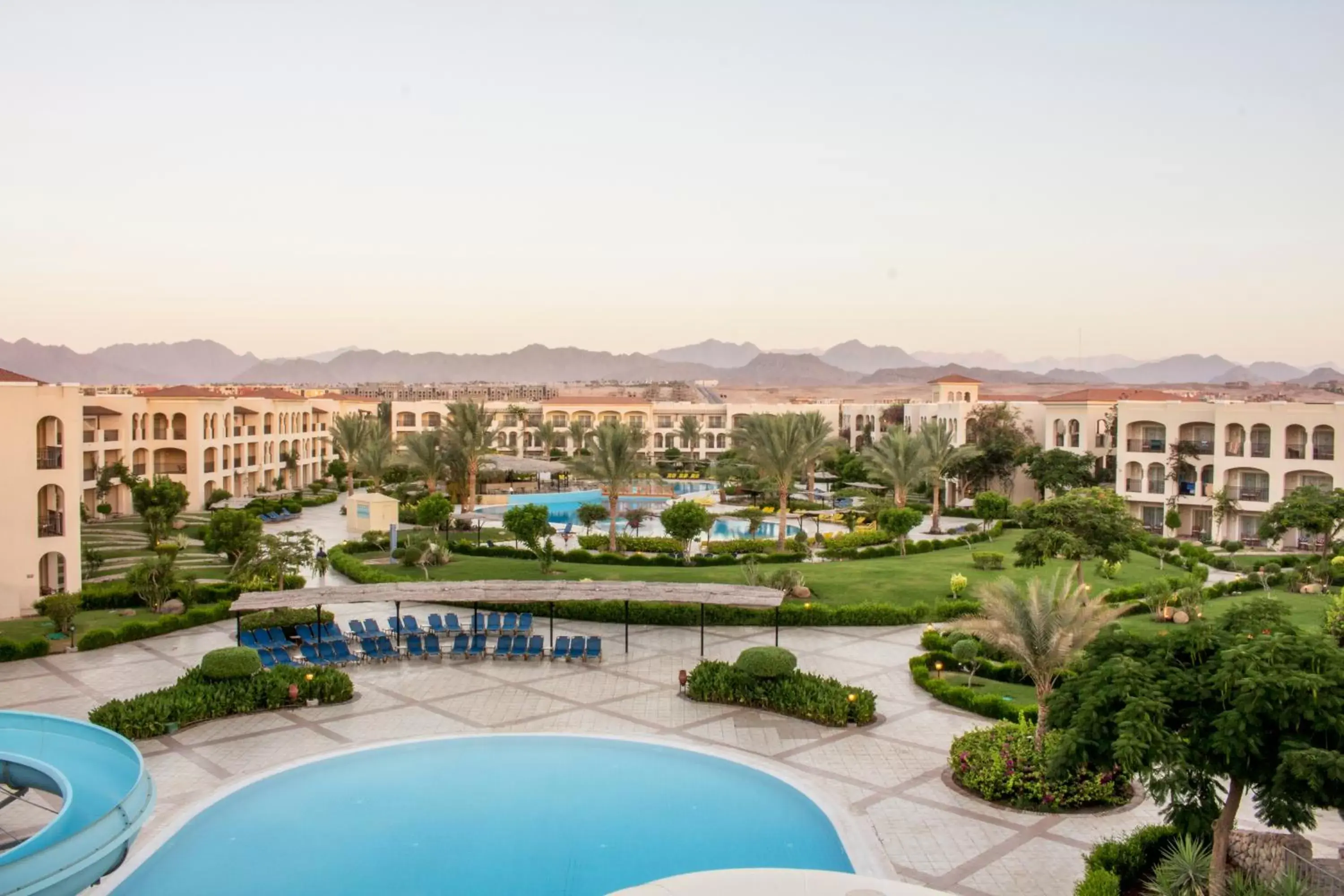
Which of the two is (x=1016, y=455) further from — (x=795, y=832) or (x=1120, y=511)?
(x=795, y=832)

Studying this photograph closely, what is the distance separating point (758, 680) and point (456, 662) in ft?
23.1

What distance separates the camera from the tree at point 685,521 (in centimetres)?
3347

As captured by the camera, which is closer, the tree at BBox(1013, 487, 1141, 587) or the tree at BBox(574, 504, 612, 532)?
the tree at BBox(1013, 487, 1141, 587)

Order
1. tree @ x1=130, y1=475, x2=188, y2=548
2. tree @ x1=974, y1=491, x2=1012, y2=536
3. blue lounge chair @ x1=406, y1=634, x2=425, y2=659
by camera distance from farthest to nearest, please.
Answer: tree @ x1=974, y1=491, x2=1012, y2=536 → tree @ x1=130, y1=475, x2=188, y2=548 → blue lounge chair @ x1=406, y1=634, x2=425, y2=659

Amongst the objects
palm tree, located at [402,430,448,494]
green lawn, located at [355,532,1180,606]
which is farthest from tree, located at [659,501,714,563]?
palm tree, located at [402,430,448,494]

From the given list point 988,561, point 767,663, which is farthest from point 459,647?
point 988,561

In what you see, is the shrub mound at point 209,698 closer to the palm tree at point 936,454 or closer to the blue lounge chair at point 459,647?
the blue lounge chair at point 459,647

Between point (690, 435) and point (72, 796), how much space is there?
236 ft

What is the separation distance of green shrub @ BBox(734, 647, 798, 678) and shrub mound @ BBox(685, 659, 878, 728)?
0.46 feet

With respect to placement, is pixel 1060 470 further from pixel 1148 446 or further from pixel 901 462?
pixel 901 462

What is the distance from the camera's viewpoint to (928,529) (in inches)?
1748

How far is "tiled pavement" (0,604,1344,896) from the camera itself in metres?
12.2

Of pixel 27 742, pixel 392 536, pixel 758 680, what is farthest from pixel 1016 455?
pixel 27 742

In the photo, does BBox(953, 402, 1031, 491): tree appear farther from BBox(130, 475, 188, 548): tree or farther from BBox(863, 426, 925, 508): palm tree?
BBox(130, 475, 188, 548): tree
